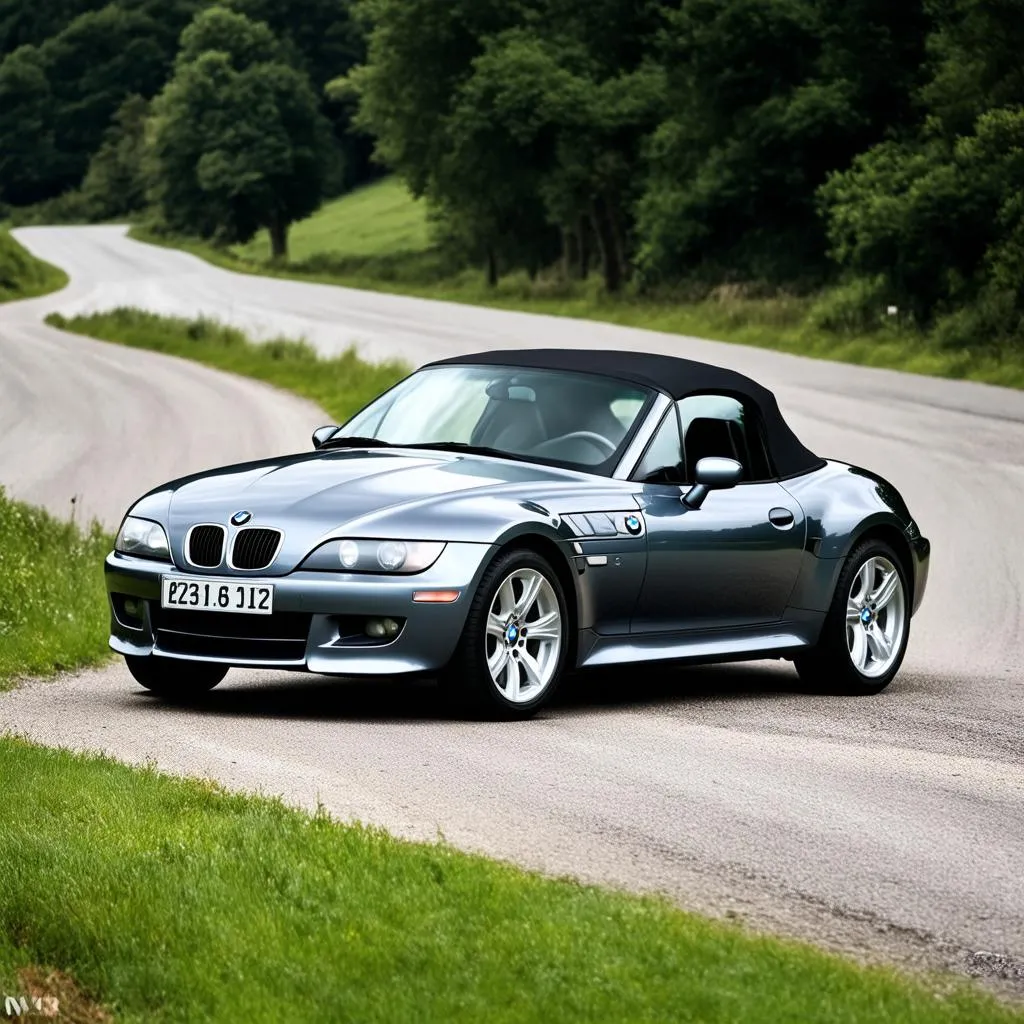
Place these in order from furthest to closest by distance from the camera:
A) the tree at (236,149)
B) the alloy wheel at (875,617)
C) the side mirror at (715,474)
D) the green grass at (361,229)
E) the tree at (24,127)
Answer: the tree at (24,127) < the tree at (236,149) < the green grass at (361,229) < the alloy wheel at (875,617) < the side mirror at (715,474)

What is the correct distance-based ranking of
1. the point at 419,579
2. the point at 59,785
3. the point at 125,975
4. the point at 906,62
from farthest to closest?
the point at 906,62
the point at 419,579
the point at 59,785
the point at 125,975

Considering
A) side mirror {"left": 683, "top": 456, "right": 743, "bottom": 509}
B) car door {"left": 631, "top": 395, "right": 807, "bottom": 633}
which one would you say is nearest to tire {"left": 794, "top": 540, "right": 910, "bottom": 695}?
car door {"left": 631, "top": 395, "right": 807, "bottom": 633}

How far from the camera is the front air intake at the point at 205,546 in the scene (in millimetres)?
9023

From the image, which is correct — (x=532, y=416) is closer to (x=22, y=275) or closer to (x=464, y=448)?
(x=464, y=448)

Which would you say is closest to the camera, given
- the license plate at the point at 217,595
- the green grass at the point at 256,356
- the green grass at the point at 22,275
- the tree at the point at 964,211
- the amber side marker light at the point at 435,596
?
the amber side marker light at the point at 435,596

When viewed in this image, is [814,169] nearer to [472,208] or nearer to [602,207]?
[602,207]

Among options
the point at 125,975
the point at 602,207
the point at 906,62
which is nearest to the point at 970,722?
the point at 125,975

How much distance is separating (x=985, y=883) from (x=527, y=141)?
208 feet

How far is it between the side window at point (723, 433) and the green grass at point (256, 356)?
18647 millimetres

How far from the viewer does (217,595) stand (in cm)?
897

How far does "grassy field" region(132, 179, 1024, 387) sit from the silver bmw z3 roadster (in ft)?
74.7

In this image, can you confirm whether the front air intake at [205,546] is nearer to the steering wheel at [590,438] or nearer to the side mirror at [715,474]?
the steering wheel at [590,438]

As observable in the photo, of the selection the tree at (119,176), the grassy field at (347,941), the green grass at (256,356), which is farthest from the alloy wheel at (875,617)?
the tree at (119,176)

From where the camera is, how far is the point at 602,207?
224ft
